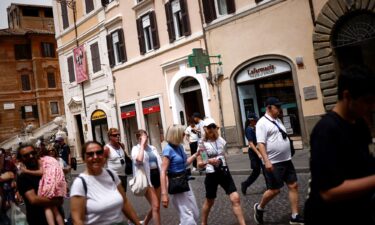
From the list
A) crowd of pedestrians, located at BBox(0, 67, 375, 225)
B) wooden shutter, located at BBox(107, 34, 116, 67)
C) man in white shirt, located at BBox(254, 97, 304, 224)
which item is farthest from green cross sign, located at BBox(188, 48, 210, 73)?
man in white shirt, located at BBox(254, 97, 304, 224)

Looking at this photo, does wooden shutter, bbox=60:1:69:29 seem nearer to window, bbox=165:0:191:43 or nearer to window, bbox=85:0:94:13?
window, bbox=85:0:94:13

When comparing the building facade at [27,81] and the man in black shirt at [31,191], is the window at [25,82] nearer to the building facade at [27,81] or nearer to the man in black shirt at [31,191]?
the building facade at [27,81]

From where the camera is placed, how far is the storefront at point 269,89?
16.7 meters

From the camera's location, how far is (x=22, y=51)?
170ft

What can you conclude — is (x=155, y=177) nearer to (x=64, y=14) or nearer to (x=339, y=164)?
(x=339, y=164)

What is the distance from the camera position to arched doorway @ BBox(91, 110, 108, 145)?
1077 inches

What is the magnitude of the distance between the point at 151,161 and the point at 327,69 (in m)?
9.64

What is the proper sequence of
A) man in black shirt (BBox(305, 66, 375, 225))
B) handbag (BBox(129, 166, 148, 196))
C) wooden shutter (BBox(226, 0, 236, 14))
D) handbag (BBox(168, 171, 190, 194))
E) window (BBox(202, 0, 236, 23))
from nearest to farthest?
man in black shirt (BBox(305, 66, 375, 225)), handbag (BBox(168, 171, 190, 194)), handbag (BBox(129, 166, 148, 196)), wooden shutter (BBox(226, 0, 236, 14)), window (BBox(202, 0, 236, 23))

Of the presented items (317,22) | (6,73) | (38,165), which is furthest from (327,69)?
(6,73)

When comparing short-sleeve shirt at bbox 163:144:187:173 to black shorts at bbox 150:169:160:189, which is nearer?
short-sleeve shirt at bbox 163:144:187:173

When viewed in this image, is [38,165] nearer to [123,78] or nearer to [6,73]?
[123,78]

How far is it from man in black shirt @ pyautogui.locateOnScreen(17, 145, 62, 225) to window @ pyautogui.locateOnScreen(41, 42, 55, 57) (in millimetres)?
50076

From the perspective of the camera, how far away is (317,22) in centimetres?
1493

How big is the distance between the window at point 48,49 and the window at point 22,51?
5.21 ft
